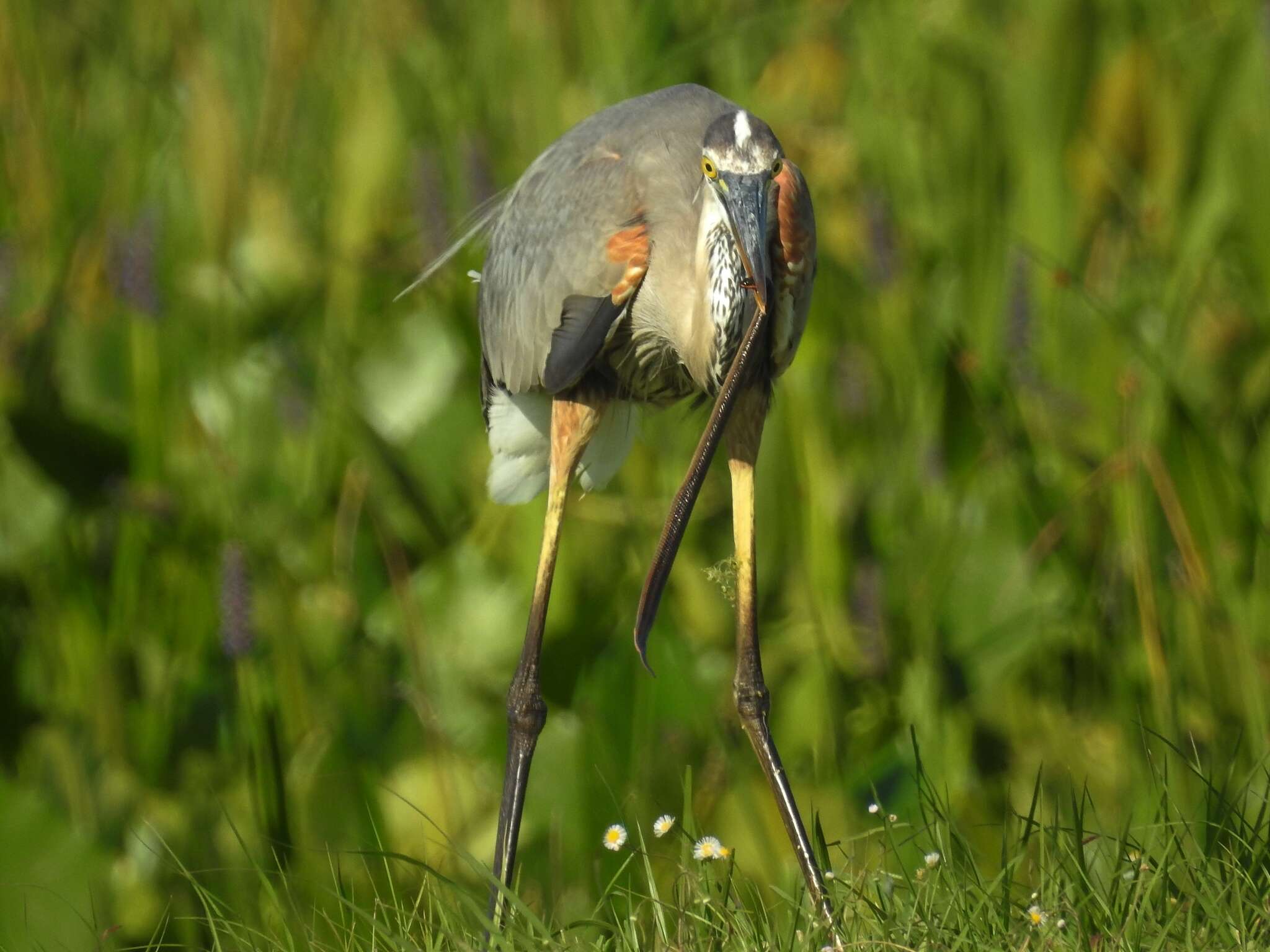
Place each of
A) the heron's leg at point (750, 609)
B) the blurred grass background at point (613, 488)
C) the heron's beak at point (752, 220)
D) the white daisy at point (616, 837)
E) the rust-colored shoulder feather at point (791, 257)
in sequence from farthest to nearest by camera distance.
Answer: the blurred grass background at point (613, 488) < the heron's leg at point (750, 609) < the rust-colored shoulder feather at point (791, 257) < the heron's beak at point (752, 220) < the white daisy at point (616, 837)

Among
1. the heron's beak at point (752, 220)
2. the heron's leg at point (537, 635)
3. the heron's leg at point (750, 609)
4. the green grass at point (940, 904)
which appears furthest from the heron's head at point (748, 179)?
the green grass at point (940, 904)

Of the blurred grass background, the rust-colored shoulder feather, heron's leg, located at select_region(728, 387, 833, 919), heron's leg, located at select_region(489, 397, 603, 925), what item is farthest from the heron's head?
the blurred grass background

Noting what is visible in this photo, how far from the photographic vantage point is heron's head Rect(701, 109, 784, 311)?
7.09 ft

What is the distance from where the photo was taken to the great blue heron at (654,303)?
2.24 m

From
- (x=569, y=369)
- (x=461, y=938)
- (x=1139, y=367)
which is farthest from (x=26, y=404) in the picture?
(x=1139, y=367)

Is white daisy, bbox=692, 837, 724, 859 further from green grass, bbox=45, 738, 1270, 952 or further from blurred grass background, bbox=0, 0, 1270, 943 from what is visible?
blurred grass background, bbox=0, 0, 1270, 943

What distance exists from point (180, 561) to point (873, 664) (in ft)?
5.06

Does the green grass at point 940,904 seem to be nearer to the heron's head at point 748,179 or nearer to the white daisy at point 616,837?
the white daisy at point 616,837

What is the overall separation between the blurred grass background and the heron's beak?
2.80ft

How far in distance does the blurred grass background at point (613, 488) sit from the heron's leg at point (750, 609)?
0.24 feet

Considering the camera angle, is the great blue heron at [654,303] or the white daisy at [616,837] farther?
the great blue heron at [654,303]

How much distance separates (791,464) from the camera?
3.38 metres

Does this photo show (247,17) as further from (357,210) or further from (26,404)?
(26,404)

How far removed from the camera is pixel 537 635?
2.75 meters
